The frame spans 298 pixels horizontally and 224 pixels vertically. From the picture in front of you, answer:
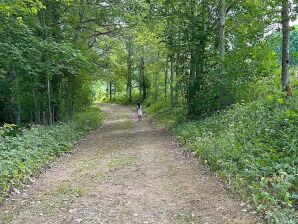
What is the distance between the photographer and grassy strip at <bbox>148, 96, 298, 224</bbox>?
5.82 metres

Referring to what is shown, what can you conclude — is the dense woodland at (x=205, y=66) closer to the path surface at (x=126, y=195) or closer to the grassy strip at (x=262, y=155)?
the grassy strip at (x=262, y=155)

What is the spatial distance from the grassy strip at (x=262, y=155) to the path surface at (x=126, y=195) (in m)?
0.39

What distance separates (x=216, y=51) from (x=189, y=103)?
10.3 feet

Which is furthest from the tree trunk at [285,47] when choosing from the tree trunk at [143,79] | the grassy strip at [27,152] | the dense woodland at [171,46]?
the tree trunk at [143,79]

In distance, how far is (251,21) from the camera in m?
15.1

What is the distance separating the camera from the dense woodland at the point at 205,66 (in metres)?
7.91

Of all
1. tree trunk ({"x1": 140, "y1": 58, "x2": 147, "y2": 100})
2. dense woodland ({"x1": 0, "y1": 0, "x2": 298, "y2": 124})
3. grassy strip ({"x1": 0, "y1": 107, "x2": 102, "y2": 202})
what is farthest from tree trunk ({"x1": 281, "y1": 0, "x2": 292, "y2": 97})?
tree trunk ({"x1": 140, "y1": 58, "x2": 147, "y2": 100})

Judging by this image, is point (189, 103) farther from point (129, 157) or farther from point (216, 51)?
point (129, 157)

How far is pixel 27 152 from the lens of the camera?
9984 mm

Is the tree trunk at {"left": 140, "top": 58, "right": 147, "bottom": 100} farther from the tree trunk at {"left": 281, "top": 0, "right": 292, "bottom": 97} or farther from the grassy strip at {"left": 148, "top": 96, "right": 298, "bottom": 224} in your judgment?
the grassy strip at {"left": 148, "top": 96, "right": 298, "bottom": 224}

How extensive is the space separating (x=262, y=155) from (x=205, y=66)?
11025 millimetres

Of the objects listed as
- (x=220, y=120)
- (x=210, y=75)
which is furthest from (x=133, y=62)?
(x=220, y=120)

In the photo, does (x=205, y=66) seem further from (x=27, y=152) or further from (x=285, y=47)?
(x=27, y=152)

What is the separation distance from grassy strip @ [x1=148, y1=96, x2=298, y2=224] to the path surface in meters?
0.39
